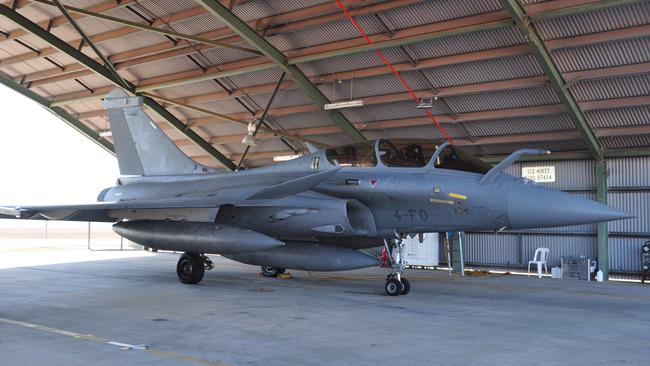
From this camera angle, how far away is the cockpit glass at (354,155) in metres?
9.71

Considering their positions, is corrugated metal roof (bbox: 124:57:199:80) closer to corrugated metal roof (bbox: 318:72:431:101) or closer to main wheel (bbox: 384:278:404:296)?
corrugated metal roof (bbox: 318:72:431:101)

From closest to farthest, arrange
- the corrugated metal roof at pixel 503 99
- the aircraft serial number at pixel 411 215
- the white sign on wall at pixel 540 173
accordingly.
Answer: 1. the aircraft serial number at pixel 411 215
2. the corrugated metal roof at pixel 503 99
3. the white sign on wall at pixel 540 173

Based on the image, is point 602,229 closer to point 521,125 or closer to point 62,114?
point 521,125

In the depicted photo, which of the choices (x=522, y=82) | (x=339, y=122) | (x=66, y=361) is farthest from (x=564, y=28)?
(x=66, y=361)

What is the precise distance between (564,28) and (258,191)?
7.53 metres

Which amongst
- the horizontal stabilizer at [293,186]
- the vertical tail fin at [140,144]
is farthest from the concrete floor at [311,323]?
the vertical tail fin at [140,144]

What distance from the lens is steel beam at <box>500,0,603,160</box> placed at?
11.4 metres

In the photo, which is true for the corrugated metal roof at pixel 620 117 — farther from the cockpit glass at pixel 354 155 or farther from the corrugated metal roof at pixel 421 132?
the cockpit glass at pixel 354 155

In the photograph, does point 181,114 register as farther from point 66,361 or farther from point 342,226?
point 66,361

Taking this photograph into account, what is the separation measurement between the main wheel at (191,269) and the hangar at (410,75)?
5891 millimetres

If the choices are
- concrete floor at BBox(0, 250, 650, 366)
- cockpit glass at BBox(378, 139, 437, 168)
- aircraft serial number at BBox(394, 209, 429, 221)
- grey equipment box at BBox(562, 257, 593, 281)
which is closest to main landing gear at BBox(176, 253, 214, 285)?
concrete floor at BBox(0, 250, 650, 366)

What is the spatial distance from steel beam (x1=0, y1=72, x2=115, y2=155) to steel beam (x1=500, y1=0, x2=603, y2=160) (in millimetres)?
16934

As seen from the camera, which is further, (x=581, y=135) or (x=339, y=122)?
(x=339, y=122)

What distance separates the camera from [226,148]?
70.1 ft
